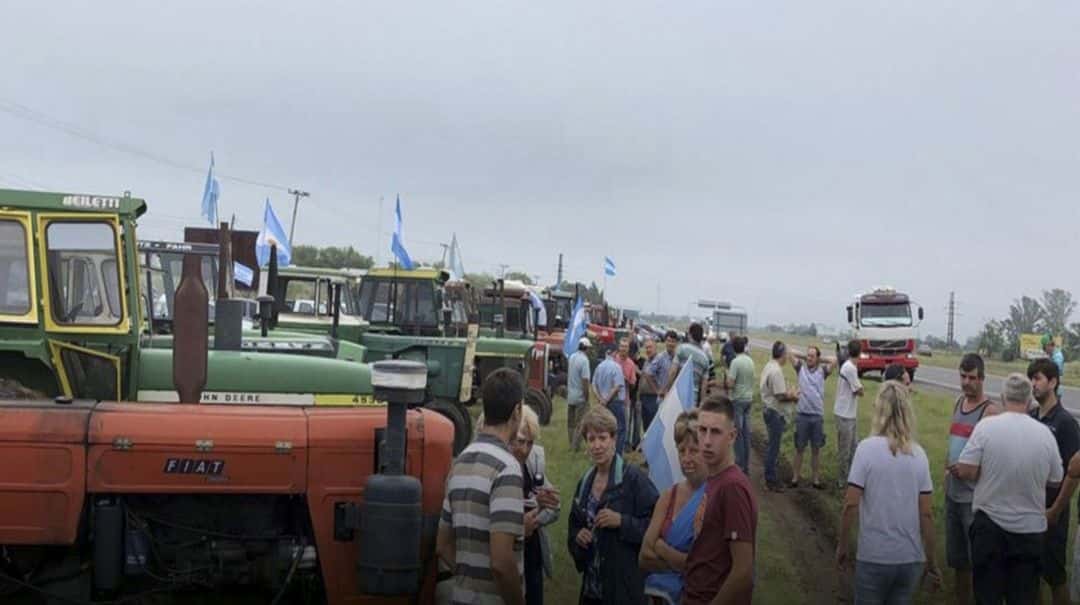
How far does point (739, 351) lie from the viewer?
37.8 ft

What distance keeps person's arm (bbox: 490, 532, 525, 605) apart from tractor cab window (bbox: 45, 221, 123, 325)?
3.32 m

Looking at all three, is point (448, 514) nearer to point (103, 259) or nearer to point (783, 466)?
point (103, 259)

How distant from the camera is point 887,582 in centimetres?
473

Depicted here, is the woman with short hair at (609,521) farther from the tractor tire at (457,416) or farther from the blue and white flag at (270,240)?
the blue and white flag at (270,240)

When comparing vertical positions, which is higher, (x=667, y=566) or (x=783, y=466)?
(x=667, y=566)

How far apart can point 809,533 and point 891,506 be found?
4217 millimetres

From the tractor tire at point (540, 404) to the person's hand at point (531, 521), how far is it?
404 inches

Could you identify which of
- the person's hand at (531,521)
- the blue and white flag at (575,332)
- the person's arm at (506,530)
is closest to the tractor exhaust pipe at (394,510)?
the person's hand at (531,521)

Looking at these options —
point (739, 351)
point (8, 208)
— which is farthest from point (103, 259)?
point (739, 351)

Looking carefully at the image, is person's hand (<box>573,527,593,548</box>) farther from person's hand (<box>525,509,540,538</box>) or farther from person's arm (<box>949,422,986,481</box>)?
person's arm (<box>949,422,986,481</box>)

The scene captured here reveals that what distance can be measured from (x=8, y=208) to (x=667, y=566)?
4217 mm

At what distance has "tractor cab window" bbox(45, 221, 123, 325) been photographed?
18.5 feet

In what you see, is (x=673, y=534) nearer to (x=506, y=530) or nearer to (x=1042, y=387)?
(x=506, y=530)

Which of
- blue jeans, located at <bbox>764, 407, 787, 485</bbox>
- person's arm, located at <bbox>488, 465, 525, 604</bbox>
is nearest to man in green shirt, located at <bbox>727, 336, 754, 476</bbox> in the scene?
blue jeans, located at <bbox>764, 407, 787, 485</bbox>
